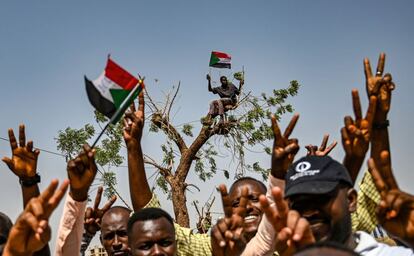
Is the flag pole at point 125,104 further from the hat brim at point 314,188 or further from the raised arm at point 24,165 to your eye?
the hat brim at point 314,188

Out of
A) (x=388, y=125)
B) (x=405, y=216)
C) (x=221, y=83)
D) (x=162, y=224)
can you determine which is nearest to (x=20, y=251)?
(x=162, y=224)

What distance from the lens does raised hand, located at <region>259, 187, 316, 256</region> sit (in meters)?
2.50

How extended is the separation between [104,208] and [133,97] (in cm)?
103

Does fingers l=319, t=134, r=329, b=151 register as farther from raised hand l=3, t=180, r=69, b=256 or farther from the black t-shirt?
the black t-shirt

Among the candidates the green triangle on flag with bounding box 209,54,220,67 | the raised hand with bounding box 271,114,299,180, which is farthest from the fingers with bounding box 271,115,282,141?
the green triangle on flag with bounding box 209,54,220,67

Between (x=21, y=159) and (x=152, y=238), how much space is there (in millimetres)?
977

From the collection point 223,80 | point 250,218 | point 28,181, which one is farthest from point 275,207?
point 223,80

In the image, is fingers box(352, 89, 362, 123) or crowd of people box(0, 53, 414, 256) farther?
fingers box(352, 89, 362, 123)

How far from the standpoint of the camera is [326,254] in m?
2.06

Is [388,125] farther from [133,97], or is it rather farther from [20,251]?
[20,251]

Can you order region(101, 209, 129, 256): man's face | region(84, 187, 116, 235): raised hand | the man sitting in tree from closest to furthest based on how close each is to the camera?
region(101, 209, 129, 256): man's face, region(84, 187, 116, 235): raised hand, the man sitting in tree

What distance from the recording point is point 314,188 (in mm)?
2773

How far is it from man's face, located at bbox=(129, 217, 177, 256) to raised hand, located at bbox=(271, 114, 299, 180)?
765 millimetres

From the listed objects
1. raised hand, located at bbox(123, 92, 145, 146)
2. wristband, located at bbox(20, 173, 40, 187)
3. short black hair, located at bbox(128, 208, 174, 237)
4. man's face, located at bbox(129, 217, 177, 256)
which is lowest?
man's face, located at bbox(129, 217, 177, 256)
